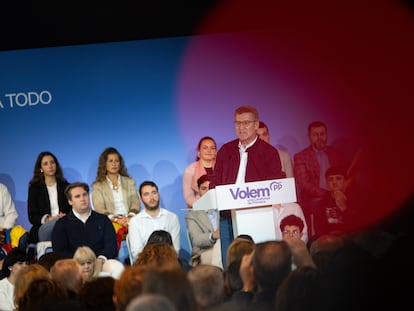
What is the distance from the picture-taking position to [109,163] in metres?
7.60

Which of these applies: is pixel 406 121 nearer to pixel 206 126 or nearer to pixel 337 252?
pixel 206 126

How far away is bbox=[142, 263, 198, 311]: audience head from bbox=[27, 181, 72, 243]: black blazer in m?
4.27

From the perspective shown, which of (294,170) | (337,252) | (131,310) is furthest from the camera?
(294,170)

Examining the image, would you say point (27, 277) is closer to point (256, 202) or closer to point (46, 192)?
point (256, 202)

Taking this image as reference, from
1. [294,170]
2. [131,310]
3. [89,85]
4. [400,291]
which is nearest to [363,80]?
[294,170]

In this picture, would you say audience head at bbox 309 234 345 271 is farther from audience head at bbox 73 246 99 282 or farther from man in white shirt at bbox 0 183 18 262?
man in white shirt at bbox 0 183 18 262

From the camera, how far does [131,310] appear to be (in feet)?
9.37

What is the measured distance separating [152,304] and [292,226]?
354cm

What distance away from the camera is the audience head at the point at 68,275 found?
4.50 metres

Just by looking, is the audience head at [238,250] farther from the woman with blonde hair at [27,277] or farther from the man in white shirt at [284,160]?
the man in white shirt at [284,160]

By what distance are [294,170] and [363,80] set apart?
1358mm

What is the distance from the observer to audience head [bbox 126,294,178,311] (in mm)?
2791

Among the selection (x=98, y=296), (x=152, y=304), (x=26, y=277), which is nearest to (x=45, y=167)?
(x=26, y=277)

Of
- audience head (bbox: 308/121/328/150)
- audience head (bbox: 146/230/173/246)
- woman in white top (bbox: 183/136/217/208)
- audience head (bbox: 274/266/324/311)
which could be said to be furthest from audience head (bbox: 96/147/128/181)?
audience head (bbox: 274/266/324/311)
